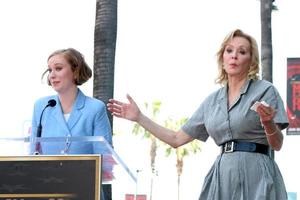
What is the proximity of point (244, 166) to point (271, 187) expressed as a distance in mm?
187

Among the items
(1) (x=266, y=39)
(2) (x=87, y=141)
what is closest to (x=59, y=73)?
(2) (x=87, y=141)

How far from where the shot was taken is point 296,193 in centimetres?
4212

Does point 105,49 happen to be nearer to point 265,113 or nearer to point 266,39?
point 266,39

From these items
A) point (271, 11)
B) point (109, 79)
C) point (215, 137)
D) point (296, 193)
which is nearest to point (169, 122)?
point (296, 193)

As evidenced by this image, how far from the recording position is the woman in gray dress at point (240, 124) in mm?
3934

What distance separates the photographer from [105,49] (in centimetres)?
1173

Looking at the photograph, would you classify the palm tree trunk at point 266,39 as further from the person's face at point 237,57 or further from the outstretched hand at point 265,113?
the outstretched hand at point 265,113

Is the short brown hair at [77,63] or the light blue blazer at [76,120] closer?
the light blue blazer at [76,120]

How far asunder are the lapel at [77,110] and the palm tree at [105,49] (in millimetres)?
6862

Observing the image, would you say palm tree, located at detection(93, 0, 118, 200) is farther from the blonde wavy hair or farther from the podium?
the podium

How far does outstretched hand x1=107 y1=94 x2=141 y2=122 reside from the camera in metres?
4.22

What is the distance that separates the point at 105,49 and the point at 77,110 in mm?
7560

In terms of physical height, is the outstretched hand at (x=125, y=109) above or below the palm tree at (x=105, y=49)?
below

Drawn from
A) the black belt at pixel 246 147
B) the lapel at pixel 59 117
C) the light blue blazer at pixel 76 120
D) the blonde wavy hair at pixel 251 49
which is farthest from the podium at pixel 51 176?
the blonde wavy hair at pixel 251 49
